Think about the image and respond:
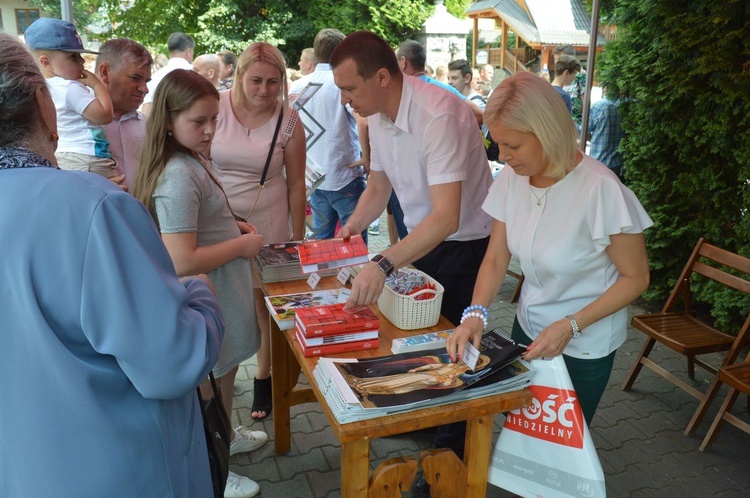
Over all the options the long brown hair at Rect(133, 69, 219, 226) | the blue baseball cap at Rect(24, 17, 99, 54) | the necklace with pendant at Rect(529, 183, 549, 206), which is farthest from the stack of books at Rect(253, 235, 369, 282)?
the blue baseball cap at Rect(24, 17, 99, 54)

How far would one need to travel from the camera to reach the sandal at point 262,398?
3.43 meters

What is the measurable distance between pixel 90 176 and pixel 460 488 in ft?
4.35

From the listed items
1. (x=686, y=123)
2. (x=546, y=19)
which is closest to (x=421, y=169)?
(x=686, y=123)

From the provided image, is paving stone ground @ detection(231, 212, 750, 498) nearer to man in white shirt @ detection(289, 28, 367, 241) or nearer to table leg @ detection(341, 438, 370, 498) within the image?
table leg @ detection(341, 438, 370, 498)

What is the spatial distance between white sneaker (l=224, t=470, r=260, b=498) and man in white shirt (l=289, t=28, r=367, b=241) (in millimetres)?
2662

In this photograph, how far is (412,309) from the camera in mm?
2135

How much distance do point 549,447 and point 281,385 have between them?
1.57m

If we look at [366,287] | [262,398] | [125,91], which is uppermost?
[125,91]

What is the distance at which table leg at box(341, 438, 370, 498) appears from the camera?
1624 millimetres

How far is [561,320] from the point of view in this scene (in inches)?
75.7

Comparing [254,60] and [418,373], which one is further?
[254,60]

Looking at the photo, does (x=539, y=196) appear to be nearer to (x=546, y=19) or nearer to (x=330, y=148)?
(x=330, y=148)

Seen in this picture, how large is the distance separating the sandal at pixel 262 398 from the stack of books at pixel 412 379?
1702mm

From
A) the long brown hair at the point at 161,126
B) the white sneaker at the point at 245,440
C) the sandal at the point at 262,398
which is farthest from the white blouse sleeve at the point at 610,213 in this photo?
the sandal at the point at 262,398
